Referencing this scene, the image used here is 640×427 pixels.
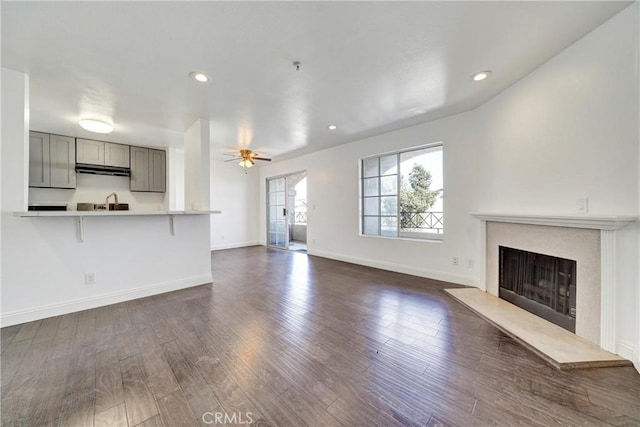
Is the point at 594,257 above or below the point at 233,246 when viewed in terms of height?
above

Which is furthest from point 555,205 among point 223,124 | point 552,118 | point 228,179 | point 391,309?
point 228,179

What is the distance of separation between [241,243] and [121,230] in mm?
4299

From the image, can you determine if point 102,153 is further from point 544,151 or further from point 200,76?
point 544,151

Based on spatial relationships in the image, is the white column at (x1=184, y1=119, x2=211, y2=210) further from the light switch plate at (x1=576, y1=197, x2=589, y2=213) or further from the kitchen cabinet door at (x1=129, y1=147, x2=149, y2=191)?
the light switch plate at (x1=576, y1=197, x2=589, y2=213)

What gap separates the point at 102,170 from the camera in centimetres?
476

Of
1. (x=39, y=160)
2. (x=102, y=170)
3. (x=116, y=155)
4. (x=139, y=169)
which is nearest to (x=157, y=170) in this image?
(x=139, y=169)

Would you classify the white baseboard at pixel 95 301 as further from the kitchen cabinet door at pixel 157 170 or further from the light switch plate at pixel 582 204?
the light switch plate at pixel 582 204

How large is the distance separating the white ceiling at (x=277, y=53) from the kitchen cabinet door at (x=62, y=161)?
115 cm

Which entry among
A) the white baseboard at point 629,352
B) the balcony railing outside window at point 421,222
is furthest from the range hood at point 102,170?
the white baseboard at point 629,352

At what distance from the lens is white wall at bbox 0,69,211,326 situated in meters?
2.42

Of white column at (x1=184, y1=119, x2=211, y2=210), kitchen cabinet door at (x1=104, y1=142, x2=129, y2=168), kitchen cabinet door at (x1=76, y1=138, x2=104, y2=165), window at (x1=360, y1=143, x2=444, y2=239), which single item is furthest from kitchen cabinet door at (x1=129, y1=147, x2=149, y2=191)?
window at (x1=360, y1=143, x2=444, y2=239)

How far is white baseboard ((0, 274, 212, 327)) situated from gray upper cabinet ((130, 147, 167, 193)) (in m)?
2.94

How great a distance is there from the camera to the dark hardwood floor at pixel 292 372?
53.9 inches

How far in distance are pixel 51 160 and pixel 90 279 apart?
3043mm
